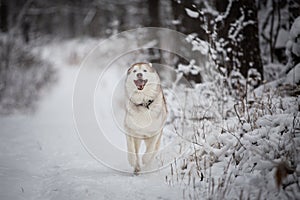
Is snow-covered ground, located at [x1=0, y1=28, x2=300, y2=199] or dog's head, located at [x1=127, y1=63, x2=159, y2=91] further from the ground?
dog's head, located at [x1=127, y1=63, x2=159, y2=91]

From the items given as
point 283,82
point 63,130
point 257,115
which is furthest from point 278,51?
point 63,130

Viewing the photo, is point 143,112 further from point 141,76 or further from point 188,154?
point 188,154

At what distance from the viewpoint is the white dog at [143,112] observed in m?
3.01

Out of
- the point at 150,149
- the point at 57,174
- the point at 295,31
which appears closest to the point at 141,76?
the point at 150,149

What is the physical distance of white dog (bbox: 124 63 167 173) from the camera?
3.01 m

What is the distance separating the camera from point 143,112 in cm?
303

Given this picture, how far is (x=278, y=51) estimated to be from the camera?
561 centimetres

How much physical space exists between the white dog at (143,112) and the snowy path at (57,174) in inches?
10.6

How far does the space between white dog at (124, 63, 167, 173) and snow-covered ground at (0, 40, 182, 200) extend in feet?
0.87

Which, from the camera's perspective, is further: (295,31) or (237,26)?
(237,26)

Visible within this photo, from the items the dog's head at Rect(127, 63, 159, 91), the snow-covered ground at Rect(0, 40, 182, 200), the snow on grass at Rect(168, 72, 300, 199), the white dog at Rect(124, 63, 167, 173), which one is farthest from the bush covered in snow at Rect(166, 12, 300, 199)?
the dog's head at Rect(127, 63, 159, 91)

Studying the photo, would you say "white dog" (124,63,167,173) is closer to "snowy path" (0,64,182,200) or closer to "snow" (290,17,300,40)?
"snowy path" (0,64,182,200)

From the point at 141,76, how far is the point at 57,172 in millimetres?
1307

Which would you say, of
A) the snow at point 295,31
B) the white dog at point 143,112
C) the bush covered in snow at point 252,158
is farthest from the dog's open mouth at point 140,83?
the snow at point 295,31
